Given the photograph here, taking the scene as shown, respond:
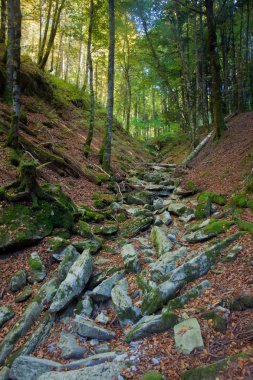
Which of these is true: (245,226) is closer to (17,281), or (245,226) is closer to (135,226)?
(135,226)

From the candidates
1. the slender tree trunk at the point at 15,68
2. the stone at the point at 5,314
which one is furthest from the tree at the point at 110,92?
the stone at the point at 5,314

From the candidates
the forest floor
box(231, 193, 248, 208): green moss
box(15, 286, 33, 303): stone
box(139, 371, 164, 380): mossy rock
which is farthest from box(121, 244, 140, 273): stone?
box(231, 193, 248, 208): green moss

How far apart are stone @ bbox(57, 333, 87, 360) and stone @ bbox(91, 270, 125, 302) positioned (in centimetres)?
92

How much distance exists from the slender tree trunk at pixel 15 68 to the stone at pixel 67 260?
513 centimetres

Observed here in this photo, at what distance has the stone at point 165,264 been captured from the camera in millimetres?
5379

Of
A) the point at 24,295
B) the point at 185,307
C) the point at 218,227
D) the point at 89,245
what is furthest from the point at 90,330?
the point at 218,227

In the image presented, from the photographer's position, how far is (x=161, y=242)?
6.85m

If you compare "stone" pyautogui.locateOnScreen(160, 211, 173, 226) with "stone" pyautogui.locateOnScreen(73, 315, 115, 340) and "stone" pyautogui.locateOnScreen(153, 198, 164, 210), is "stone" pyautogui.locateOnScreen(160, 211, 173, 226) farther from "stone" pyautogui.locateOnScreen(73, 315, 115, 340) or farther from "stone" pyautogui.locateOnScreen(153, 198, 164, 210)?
"stone" pyautogui.locateOnScreen(73, 315, 115, 340)

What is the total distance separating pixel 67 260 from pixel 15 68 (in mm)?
6869

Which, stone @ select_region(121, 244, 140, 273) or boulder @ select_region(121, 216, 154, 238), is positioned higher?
boulder @ select_region(121, 216, 154, 238)

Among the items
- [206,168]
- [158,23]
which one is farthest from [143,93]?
[206,168]

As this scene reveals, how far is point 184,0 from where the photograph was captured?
64.9 ft

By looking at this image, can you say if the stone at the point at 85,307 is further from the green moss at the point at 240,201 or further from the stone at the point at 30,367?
the green moss at the point at 240,201

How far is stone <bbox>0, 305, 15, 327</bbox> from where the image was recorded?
5016mm
